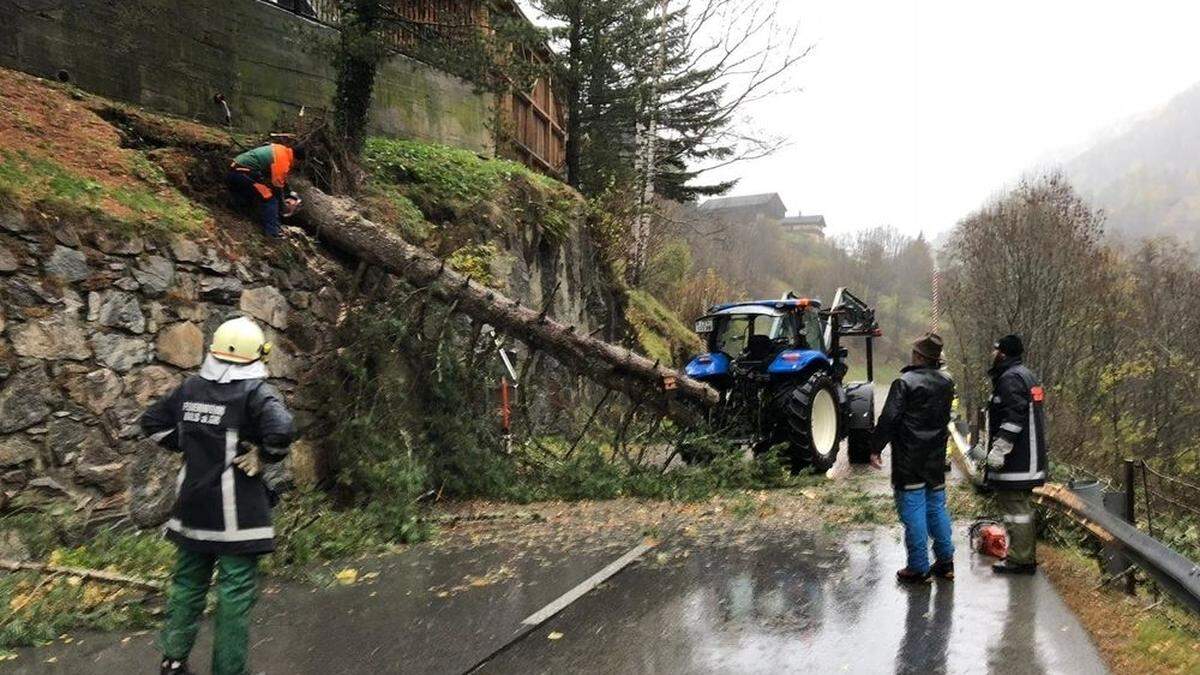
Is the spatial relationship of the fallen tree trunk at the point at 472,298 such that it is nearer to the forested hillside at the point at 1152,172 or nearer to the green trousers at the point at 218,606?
the green trousers at the point at 218,606

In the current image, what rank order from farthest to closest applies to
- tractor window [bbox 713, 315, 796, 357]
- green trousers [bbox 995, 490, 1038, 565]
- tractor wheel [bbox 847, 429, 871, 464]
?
1. tractor wheel [bbox 847, 429, 871, 464]
2. tractor window [bbox 713, 315, 796, 357]
3. green trousers [bbox 995, 490, 1038, 565]

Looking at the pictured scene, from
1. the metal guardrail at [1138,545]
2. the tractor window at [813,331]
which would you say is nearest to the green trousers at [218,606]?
the metal guardrail at [1138,545]

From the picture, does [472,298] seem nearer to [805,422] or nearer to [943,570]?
[805,422]

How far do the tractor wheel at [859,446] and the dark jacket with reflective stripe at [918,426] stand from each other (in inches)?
256

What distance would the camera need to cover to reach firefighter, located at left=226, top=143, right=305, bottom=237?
324 inches

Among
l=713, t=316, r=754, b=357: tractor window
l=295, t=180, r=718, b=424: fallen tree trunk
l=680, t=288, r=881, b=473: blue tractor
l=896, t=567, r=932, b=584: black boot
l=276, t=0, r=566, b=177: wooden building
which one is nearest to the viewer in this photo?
l=896, t=567, r=932, b=584: black boot

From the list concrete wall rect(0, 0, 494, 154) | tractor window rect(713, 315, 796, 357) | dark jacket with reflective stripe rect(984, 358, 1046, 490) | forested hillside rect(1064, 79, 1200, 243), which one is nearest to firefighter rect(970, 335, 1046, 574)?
dark jacket with reflective stripe rect(984, 358, 1046, 490)

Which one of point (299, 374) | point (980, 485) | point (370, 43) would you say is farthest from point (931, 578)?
point (370, 43)

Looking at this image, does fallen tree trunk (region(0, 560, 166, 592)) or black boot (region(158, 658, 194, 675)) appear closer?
black boot (region(158, 658, 194, 675))

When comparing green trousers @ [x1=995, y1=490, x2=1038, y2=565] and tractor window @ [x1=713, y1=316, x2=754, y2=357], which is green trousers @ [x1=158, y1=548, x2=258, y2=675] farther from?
tractor window @ [x1=713, y1=316, x2=754, y2=357]

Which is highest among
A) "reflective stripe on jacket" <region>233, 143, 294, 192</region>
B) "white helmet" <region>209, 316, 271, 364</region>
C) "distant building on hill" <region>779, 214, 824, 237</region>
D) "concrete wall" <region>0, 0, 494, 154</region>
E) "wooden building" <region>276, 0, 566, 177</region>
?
"distant building on hill" <region>779, 214, 824, 237</region>

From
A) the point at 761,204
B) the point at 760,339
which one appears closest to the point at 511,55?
the point at 760,339

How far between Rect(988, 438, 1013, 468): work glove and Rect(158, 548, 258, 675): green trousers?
15.9ft

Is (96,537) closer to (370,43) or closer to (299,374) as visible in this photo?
(299,374)
